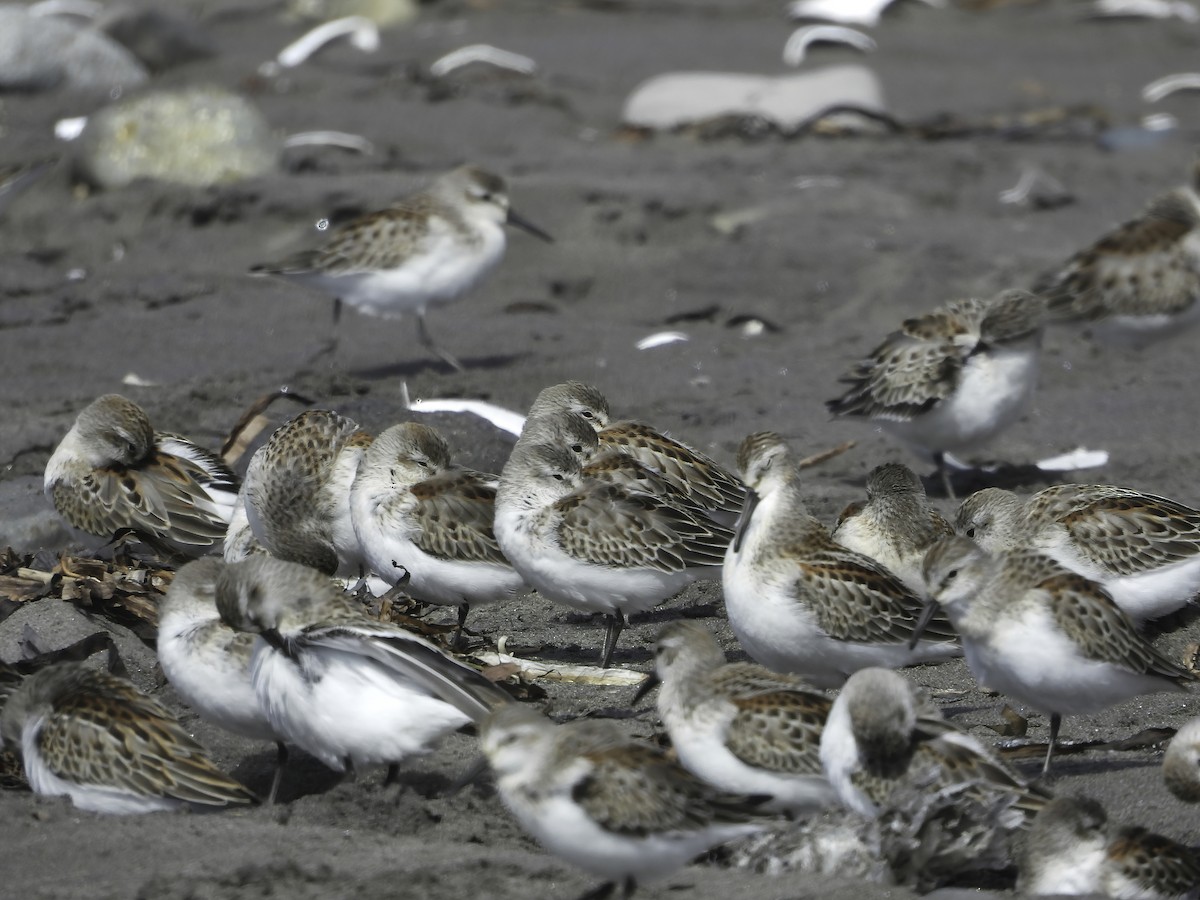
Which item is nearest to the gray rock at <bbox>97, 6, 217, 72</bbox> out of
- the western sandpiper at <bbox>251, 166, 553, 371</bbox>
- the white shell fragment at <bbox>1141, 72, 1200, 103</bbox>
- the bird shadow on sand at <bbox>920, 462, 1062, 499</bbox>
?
the western sandpiper at <bbox>251, 166, 553, 371</bbox>

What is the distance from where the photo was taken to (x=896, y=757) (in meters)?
5.54

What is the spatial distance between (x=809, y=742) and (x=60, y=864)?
7.97 ft

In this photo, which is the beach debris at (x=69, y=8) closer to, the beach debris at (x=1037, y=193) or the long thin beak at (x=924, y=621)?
the beach debris at (x=1037, y=193)

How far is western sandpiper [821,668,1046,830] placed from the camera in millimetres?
5414

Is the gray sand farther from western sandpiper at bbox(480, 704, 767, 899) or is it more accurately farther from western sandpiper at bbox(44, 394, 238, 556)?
western sandpiper at bbox(44, 394, 238, 556)

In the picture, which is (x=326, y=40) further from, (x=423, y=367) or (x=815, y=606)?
(x=815, y=606)

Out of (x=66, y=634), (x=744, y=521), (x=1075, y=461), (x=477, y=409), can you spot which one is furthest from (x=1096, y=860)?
(x=477, y=409)

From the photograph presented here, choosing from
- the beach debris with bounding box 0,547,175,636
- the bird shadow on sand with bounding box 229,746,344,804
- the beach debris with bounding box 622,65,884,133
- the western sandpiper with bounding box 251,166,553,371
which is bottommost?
the beach debris with bounding box 622,65,884,133

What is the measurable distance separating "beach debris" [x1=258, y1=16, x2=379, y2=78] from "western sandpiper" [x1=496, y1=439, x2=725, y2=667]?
14620 millimetres

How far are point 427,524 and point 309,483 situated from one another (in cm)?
107

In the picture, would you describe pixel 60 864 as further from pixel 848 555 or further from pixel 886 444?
pixel 886 444

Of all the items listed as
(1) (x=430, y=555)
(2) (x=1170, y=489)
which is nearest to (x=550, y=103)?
(2) (x=1170, y=489)

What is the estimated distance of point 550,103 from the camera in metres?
19.2

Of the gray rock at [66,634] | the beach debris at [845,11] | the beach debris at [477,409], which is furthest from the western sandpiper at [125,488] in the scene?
the beach debris at [845,11]
